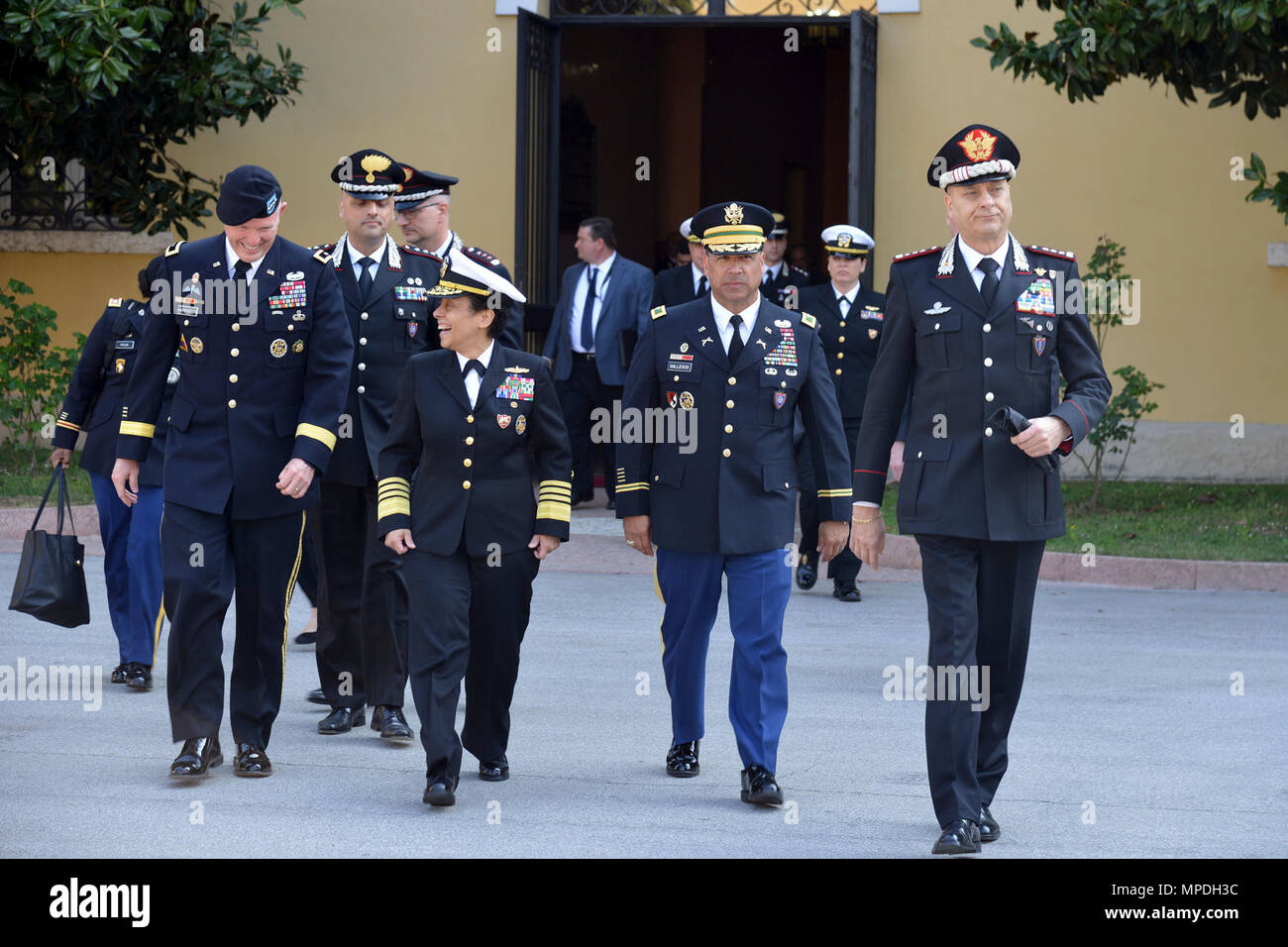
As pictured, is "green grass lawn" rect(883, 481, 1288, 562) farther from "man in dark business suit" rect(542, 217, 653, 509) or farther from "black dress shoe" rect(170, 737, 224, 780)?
"black dress shoe" rect(170, 737, 224, 780)

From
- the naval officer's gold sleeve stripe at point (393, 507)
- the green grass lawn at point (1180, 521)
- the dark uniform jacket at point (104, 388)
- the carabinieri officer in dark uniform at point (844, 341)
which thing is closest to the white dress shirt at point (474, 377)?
the naval officer's gold sleeve stripe at point (393, 507)

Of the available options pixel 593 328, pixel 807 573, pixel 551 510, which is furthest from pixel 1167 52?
pixel 551 510

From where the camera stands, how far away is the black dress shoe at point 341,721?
7.06 m

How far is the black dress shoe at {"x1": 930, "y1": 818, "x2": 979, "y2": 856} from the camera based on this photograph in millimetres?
5246

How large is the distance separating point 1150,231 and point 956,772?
10122 millimetres

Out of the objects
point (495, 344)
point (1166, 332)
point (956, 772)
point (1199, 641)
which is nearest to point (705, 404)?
point (495, 344)

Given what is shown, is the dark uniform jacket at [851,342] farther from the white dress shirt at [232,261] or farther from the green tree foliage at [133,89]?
the green tree foliage at [133,89]

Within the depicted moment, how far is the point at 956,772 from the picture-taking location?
5.34 metres

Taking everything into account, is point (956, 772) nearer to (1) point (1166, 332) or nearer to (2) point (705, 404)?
(2) point (705, 404)

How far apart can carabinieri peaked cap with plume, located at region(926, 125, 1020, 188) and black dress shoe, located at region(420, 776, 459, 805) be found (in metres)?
2.50

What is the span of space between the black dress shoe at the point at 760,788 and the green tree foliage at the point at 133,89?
8447mm

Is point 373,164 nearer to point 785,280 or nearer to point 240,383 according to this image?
point 240,383
